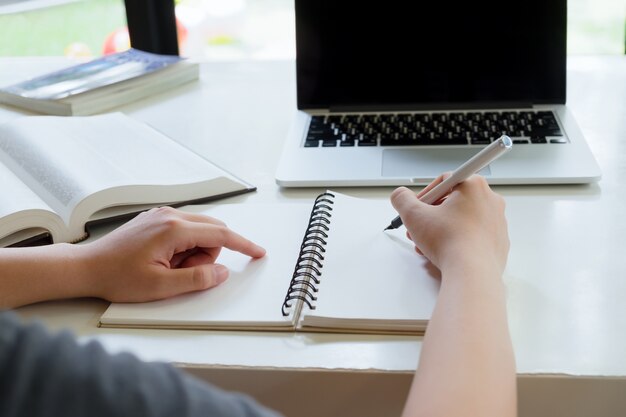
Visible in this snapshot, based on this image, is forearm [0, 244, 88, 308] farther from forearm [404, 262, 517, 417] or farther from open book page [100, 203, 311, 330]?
forearm [404, 262, 517, 417]

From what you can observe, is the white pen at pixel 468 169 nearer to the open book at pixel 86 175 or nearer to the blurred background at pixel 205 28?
the open book at pixel 86 175

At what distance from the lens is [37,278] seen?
820 millimetres

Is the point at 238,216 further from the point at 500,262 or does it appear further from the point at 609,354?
the point at 609,354

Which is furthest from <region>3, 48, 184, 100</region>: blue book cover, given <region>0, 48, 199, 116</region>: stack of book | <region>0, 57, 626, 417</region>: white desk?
<region>0, 57, 626, 417</region>: white desk

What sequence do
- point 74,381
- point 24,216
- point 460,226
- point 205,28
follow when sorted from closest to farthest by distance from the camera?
point 74,381
point 460,226
point 24,216
point 205,28

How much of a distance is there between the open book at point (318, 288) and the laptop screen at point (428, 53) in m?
0.37

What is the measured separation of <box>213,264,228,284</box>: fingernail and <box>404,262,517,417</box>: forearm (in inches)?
8.9

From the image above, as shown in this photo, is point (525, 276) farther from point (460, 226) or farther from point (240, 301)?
point (240, 301)

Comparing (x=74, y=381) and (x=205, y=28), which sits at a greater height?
(x=74, y=381)

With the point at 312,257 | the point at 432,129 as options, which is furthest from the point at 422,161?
the point at 312,257

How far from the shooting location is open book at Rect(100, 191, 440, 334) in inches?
30.1

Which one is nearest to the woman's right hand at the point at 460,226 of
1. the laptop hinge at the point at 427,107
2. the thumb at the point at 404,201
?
the thumb at the point at 404,201

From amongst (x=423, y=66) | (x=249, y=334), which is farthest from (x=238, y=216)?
(x=423, y=66)

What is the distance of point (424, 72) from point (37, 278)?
68 cm
